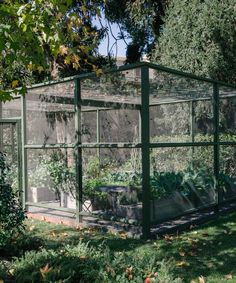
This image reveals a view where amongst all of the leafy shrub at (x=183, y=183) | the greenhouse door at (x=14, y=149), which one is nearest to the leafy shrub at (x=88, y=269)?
the leafy shrub at (x=183, y=183)

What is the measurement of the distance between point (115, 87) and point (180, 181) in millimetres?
1851

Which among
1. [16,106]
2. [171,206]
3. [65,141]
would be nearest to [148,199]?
[171,206]

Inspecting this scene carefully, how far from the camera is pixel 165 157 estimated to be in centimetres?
706

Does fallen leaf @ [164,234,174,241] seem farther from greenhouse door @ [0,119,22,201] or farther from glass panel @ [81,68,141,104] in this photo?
greenhouse door @ [0,119,22,201]

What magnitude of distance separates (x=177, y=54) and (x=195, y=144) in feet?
18.6

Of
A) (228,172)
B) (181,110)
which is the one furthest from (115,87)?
(228,172)

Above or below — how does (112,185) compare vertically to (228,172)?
below

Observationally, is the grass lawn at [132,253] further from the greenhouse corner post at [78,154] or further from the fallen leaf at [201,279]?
the greenhouse corner post at [78,154]

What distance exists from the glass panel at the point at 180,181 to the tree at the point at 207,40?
4455 mm

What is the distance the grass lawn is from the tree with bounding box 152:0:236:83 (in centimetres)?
518

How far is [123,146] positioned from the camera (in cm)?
581

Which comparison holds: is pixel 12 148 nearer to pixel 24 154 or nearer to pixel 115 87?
pixel 24 154

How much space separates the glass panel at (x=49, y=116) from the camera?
729 centimetres

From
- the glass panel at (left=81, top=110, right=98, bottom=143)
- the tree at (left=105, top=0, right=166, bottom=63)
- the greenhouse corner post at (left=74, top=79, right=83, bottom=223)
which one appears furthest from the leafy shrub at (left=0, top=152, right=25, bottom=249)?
the tree at (left=105, top=0, right=166, bottom=63)
